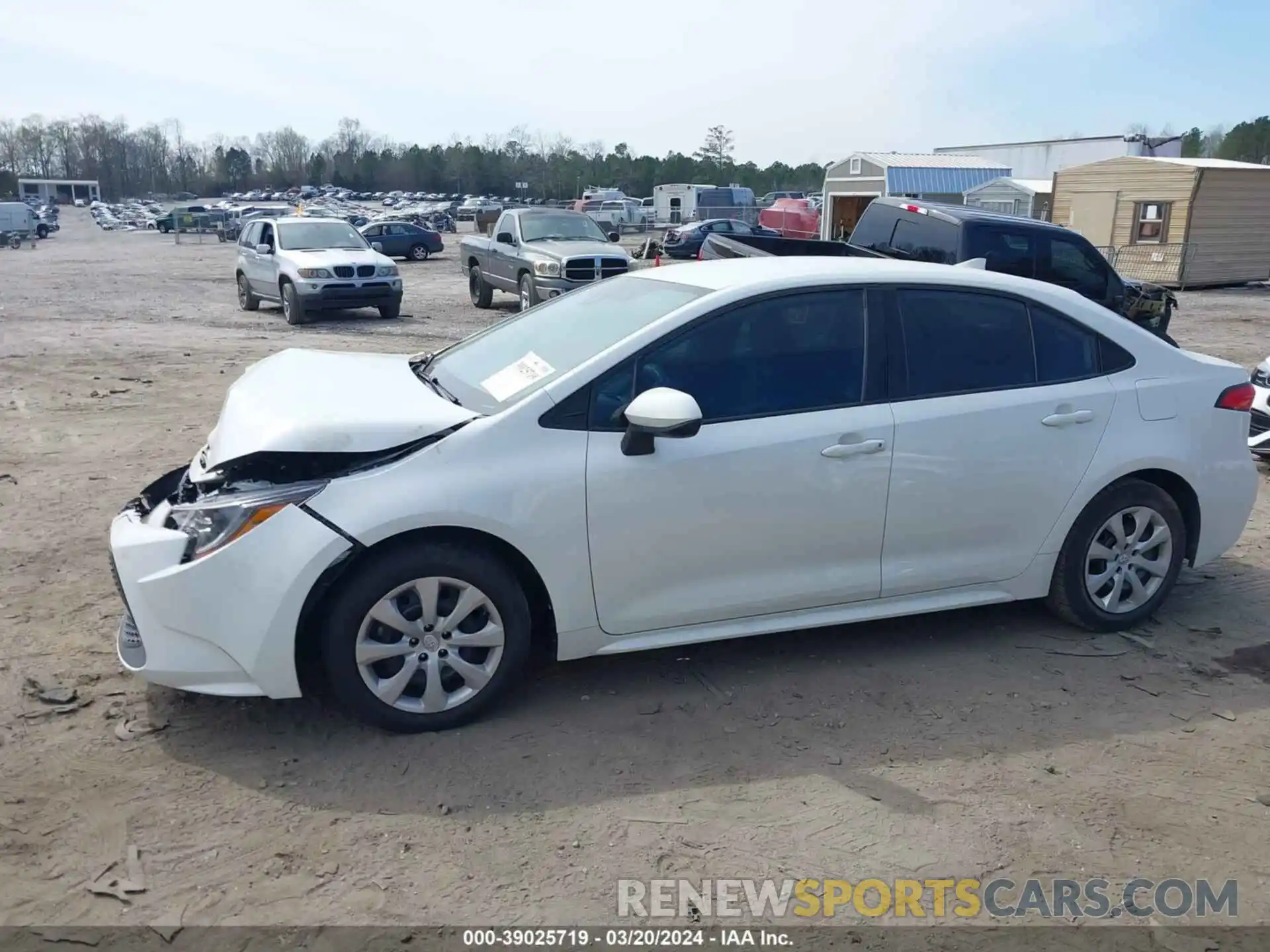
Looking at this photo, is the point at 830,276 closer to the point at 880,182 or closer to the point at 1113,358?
the point at 1113,358

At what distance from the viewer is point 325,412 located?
3762 mm

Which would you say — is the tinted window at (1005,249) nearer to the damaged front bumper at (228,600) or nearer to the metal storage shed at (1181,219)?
the damaged front bumper at (228,600)

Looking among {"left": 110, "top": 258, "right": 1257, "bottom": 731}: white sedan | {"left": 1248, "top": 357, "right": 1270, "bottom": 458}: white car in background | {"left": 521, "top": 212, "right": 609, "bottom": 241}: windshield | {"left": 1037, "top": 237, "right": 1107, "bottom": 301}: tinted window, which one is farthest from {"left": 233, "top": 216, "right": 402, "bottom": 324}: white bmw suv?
{"left": 1248, "top": 357, "right": 1270, "bottom": 458}: white car in background

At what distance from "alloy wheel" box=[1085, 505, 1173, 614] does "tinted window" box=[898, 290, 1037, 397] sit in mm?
822

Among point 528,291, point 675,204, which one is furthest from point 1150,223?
point 675,204

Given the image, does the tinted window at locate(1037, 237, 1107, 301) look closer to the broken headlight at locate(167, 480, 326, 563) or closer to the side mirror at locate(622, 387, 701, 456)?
the side mirror at locate(622, 387, 701, 456)

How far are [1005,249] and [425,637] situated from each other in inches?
324

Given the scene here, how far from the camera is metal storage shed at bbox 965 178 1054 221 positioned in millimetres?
31312

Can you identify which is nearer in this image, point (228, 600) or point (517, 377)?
point (228, 600)

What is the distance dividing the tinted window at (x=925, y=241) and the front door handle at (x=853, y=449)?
625cm

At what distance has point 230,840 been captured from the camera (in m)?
3.14

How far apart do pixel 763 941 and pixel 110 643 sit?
3.11 meters

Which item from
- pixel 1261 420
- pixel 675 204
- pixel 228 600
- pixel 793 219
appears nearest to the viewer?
pixel 228 600

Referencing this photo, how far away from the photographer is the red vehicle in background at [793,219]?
124 feet
